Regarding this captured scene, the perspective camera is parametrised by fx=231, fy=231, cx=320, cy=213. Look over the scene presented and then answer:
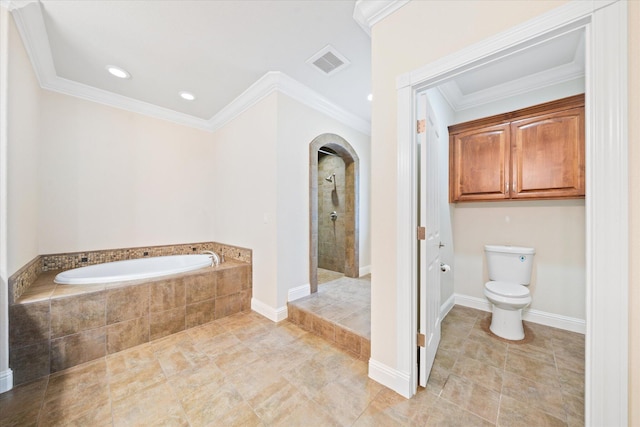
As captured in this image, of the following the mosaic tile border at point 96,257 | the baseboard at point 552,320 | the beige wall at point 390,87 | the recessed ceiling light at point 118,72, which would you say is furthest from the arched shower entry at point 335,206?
the recessed ceiling light at point 118,72

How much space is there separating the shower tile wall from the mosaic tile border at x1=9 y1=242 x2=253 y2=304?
65.3 inches

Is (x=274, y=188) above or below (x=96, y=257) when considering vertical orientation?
above

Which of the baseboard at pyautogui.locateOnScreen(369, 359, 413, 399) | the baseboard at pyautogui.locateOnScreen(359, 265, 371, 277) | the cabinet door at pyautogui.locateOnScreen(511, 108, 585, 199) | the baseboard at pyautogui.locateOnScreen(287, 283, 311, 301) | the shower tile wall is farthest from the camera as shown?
the shower tile wall

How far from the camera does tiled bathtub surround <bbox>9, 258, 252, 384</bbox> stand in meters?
1.67

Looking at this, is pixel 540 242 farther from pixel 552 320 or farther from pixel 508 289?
pixel 552 320

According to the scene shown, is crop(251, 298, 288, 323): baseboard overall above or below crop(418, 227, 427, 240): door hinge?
below

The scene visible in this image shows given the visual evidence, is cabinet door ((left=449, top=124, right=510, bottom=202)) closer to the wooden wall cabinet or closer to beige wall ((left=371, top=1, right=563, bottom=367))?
the wooden wall cabinet

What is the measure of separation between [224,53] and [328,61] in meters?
0.94

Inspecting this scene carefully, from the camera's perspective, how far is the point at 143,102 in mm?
2971

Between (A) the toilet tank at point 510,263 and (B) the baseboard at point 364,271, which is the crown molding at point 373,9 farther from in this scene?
(B) the baseboard at point 364,271

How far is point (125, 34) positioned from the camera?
6.04 feet

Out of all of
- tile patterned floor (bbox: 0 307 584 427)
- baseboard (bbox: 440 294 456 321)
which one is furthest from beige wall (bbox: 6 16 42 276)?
baseboard (bbox: 440 294 456 321)
